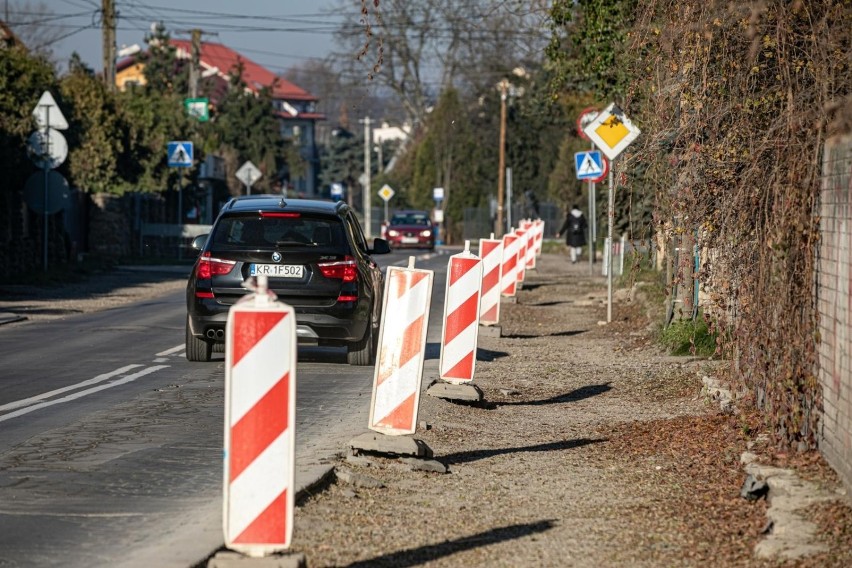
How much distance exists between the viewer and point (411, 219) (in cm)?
6050

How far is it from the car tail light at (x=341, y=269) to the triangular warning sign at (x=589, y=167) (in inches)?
540

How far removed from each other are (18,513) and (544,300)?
20.9 m

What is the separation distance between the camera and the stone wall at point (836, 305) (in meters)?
7.45

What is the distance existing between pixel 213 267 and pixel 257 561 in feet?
28.7

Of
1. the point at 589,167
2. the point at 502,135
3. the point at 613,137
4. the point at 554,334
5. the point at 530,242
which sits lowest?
the point at 554,334

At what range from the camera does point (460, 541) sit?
23.2 feet

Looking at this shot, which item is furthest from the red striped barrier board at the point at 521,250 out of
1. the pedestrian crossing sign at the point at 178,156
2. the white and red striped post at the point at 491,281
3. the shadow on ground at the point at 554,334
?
the pedestrian crossing sign at the point at 178,156

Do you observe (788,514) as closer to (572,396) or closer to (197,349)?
(572,396)

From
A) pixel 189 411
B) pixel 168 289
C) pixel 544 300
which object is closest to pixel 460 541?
pixel 189 411

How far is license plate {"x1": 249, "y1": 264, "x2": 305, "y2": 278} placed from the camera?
14.4 m

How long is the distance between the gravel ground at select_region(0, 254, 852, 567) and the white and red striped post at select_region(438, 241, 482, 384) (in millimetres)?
321

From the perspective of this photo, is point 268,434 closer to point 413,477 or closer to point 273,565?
point 273,565

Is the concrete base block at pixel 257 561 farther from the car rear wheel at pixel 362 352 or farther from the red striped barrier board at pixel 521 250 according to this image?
the red striped barrier board at pixel 521 250

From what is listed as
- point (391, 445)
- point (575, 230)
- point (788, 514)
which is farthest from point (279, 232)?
point (575, 230)
